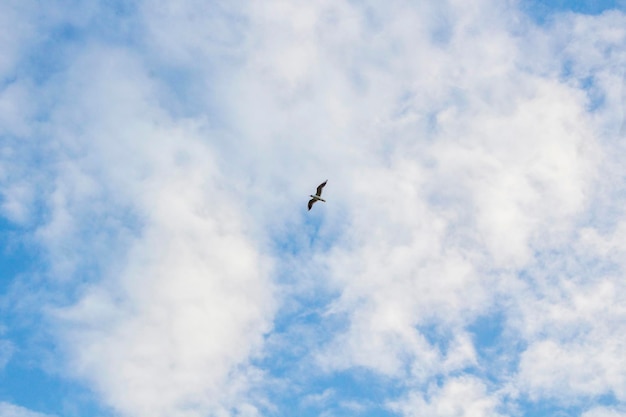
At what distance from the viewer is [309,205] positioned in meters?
185
